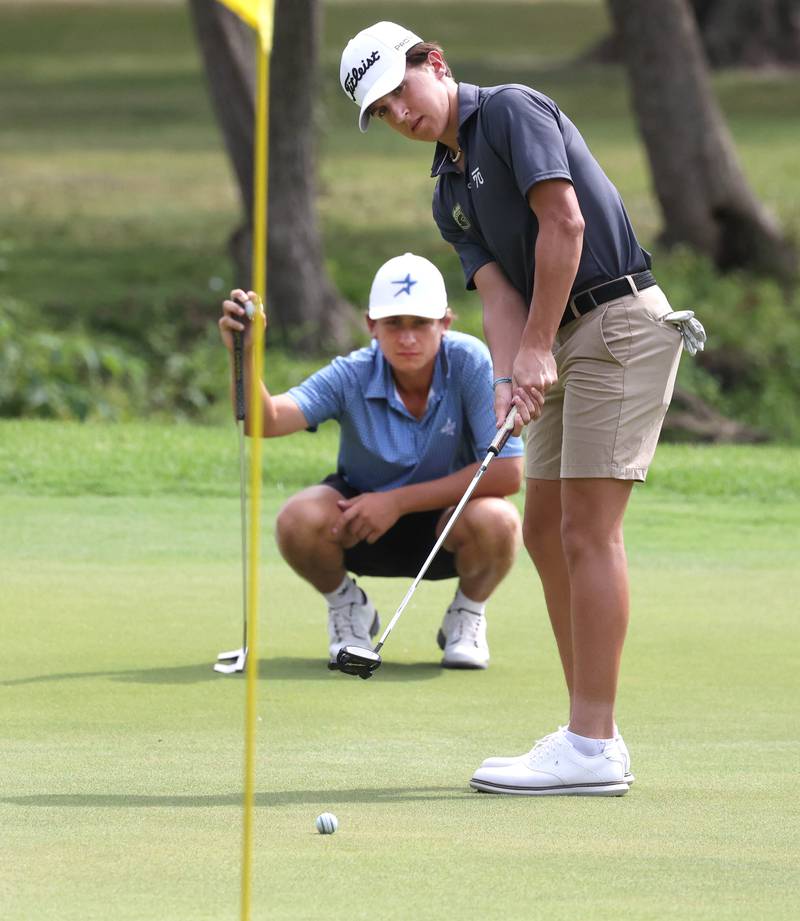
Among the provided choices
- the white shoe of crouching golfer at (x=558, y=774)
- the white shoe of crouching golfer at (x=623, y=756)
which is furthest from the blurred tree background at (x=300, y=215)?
the white shoe of crouching golfer at (x=558, y=774)

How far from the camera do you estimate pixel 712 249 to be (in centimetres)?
1748

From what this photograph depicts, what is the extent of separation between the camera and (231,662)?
17.6ft

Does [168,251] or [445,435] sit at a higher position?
[168,251]

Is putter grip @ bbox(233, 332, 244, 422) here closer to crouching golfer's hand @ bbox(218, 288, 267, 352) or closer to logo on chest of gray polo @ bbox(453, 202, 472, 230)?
crouching golfer's hand @ bbox(218, 288, 267, 352)

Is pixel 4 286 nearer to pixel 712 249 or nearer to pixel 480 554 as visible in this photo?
pixel 712 249

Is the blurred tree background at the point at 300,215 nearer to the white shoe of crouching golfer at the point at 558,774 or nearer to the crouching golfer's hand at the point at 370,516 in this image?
the crouching golfer's hand at the point at 370,516

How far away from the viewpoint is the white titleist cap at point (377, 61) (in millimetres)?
4172

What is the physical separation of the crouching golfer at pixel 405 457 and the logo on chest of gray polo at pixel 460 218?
1.11 metres

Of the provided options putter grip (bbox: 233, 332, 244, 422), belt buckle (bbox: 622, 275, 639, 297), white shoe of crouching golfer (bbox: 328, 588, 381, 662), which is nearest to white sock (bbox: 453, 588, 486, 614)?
white shoe of crouching golfer (bbox: 328, 588, 381, 662)

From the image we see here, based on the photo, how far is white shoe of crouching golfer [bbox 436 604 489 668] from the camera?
17.8ft

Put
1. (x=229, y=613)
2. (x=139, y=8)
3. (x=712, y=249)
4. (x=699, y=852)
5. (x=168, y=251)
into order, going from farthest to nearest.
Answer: (x=139, y=8) → (x=168, y=251) → (x=712, y=249) → (x=229, y=613) → (x=699, y=852)

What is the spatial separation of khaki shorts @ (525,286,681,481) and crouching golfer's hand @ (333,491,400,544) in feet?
4.52

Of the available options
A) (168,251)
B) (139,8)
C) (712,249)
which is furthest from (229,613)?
(139,8)

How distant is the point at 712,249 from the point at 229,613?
12026mm
